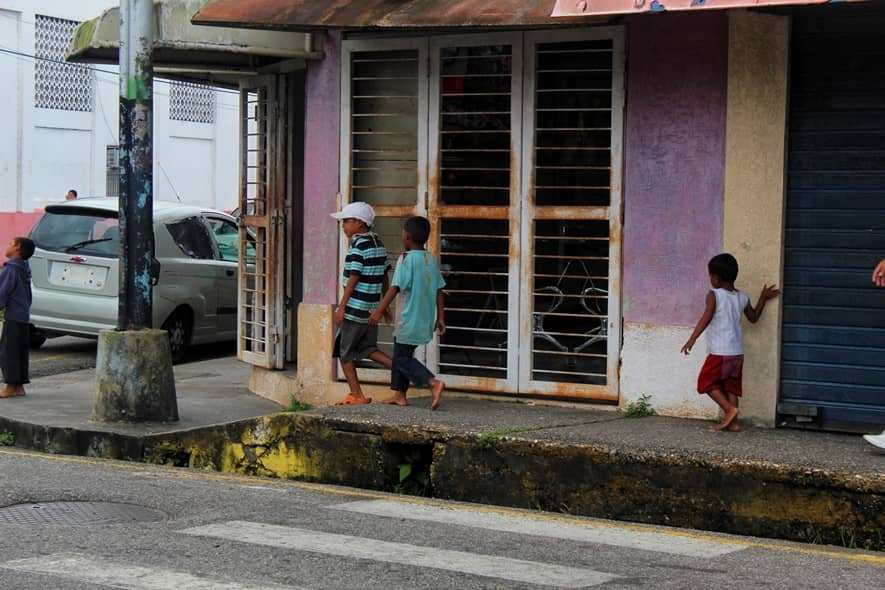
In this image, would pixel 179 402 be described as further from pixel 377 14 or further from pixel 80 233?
pixel 377 14

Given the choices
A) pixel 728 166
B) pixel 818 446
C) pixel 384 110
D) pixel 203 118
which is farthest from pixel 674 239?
pixel 203 118

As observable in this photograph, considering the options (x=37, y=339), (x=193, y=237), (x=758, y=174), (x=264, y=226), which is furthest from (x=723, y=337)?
(x=37, y=339)

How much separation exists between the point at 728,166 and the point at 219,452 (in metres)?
3.94

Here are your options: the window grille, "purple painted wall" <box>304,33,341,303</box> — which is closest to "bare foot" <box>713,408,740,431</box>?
"purple painted wall" <box>304,33,341,303</box>

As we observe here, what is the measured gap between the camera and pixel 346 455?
8.77 meters

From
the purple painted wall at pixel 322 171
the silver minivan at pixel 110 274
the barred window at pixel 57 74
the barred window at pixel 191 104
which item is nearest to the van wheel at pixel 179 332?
the silver minivan at pixel 110 274

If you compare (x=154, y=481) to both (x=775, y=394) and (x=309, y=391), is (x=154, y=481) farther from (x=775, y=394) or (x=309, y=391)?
(x=775, y=394)

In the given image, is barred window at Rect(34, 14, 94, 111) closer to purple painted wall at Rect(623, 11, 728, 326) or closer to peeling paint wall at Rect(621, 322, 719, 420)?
purple painted wall at Rect(623, 11, 728, 326)

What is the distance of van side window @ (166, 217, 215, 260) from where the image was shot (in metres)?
14.9

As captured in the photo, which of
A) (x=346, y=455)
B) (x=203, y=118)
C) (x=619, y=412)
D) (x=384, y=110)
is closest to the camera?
(x=346, y=455)

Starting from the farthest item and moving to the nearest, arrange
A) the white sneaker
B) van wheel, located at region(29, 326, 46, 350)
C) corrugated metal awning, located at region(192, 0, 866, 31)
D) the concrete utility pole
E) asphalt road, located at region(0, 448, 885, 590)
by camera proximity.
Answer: van wheel, located at region(29, 326, 46, 350) < the concrete utility pole < corrugated metal awning, located at region(192, 0, 866, 31) < the white sneaker < asphalt road, located at region(0, 448, 885, 590)

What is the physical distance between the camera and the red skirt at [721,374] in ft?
28.0

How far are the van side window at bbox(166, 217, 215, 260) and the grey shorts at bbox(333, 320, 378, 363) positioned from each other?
18.1 feet

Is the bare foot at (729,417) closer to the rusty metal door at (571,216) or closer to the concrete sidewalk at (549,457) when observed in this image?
the concrete sidewalk at (549,457)
